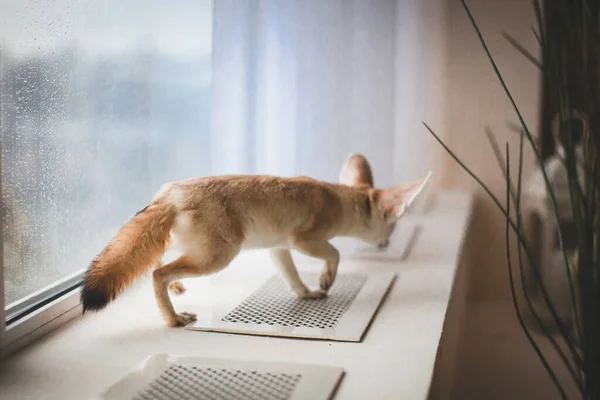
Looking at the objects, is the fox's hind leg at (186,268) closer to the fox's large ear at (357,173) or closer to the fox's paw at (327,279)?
the fox's paw at (327,279)

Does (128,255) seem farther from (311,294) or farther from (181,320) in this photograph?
(311,294)

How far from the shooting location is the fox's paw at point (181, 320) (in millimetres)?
1158

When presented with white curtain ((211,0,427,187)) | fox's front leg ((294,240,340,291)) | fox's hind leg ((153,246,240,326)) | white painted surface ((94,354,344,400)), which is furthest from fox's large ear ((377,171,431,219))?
white curtain ((211,0,427,187))

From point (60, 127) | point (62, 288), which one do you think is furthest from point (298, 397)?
point (60, 127)

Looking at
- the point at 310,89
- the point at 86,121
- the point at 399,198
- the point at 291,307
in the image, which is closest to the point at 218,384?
the point at 291,307

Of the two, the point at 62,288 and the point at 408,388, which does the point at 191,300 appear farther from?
the point at 408,388

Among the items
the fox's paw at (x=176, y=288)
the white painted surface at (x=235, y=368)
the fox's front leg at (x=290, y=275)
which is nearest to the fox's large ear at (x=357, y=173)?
the fox's front leg at (x=290, y=275)

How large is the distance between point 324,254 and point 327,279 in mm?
77

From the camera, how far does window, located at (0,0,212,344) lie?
1105 millimetres

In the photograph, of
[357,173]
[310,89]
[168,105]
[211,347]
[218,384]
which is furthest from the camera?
[310,89]

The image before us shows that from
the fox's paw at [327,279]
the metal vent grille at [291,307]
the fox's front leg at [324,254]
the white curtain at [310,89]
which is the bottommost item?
the metal vent grille at [291,307]

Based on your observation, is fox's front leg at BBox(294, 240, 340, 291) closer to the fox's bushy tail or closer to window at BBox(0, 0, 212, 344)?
the fox's bushy tail

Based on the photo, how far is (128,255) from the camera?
109 cm

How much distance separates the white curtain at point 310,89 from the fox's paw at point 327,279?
525 mm
